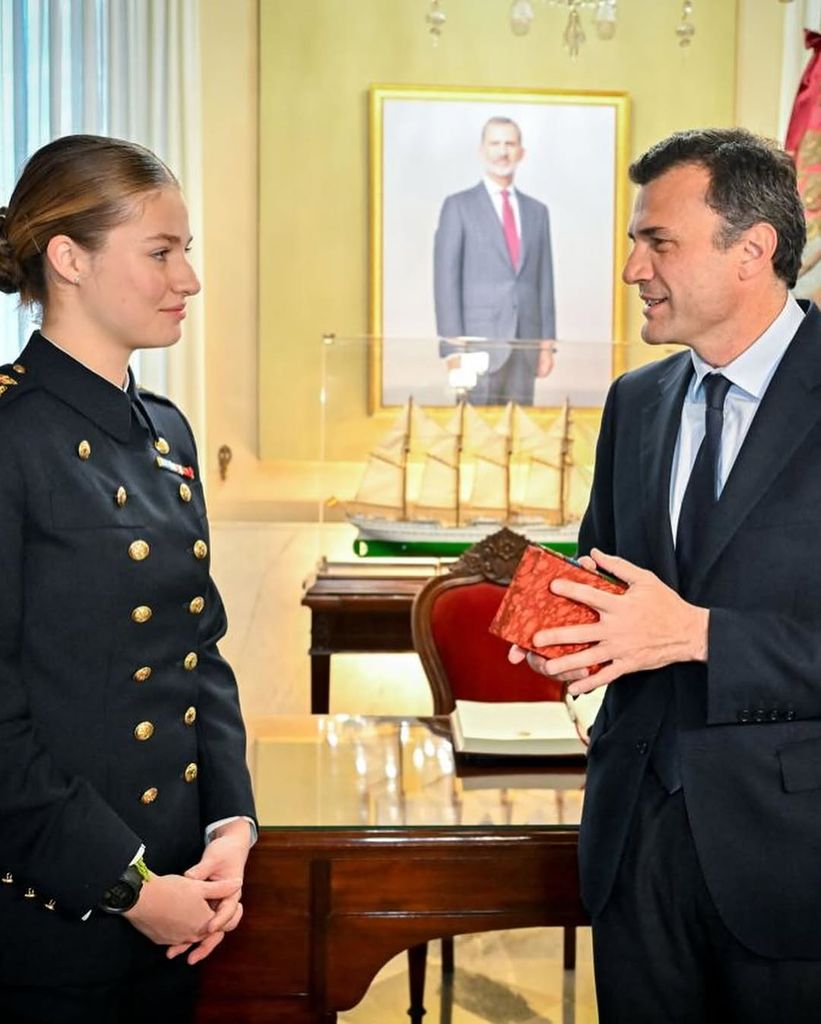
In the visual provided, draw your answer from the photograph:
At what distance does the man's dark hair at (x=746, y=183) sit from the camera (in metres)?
1.86

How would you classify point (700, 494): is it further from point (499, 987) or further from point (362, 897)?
point (499, 987)

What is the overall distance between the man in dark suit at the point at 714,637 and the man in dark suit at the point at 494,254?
13.7ft

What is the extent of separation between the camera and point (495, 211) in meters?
6.12

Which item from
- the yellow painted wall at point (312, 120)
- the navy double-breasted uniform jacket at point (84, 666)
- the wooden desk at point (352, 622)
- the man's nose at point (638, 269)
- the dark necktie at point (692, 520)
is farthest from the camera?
the yellow painted wall at point (312, 120)

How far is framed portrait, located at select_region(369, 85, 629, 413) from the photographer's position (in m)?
6.07

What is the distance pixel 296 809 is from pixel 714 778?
0.74 metres

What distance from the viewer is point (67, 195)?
5.49 feet

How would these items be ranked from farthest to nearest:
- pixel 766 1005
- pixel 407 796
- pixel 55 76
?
1. pixel 55 76
2. pixel 407 796
3. pixel 766 1005

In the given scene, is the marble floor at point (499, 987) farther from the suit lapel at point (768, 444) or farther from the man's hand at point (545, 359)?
the man's hand at point (545, 359)

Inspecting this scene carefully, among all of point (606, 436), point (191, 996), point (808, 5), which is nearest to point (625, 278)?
point (606, 436)

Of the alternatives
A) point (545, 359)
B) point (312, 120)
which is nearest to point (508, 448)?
point (545, 359)

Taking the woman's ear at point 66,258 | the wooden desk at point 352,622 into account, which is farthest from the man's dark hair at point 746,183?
the wooden desk at point 352,622

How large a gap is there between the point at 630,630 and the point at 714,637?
0.11m

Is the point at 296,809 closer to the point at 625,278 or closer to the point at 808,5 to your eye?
the point at 625,278
